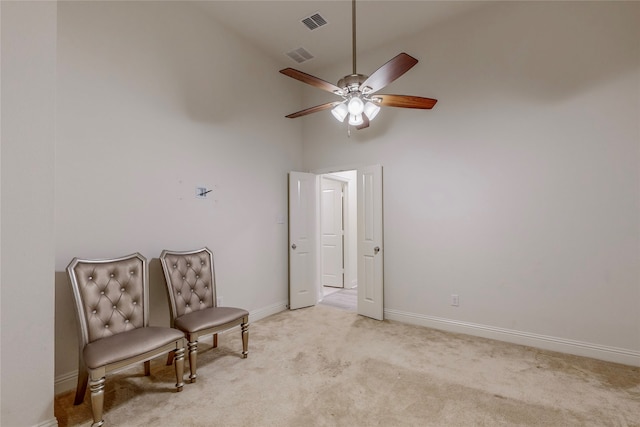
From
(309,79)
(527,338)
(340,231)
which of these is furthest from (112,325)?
(340,231)

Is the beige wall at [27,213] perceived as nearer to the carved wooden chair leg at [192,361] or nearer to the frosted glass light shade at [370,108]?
the carved wooden chair leg at [192,361]

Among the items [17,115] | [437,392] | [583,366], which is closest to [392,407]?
[437,392]

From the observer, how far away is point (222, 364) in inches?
105

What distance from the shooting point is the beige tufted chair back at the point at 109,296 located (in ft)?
6.75

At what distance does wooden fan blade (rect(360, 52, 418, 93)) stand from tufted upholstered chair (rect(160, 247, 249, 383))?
227 cm

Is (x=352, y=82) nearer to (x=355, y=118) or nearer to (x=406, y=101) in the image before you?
(x=355, y=118)

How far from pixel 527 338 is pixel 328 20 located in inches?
163

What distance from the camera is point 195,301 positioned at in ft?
9.30

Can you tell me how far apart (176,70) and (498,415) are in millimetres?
4048

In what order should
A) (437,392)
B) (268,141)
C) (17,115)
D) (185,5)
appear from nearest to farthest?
(17,115), (437,392), (185,5), (268,141)

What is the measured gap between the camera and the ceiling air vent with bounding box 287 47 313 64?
409 centimetres

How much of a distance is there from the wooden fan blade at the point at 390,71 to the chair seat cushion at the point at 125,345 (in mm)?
2455

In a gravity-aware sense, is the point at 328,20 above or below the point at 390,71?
above

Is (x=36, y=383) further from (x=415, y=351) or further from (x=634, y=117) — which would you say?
(x=634, y=117)
